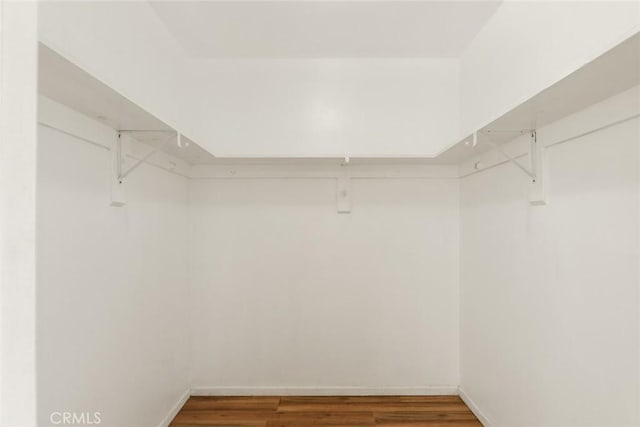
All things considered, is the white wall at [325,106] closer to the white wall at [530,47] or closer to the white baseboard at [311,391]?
the white wall at [530,47]

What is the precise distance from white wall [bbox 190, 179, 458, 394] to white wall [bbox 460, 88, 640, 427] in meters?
0.40

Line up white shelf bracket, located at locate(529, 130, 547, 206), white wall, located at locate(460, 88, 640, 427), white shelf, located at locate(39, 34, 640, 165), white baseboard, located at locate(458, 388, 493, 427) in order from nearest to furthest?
white shelf, located at locate(39, 34, 640, 165), white wall, located at locate(460, 88, 640, 427), white shelf bracket, located at locate(529, 130, 547, 206), white baseboard, located at locate(458, 388, 493, 427)

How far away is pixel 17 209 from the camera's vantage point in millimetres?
429

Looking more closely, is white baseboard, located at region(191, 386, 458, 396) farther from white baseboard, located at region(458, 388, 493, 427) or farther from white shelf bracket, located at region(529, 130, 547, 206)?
white shelf bracket, located at region(529, 130, 547, 206)

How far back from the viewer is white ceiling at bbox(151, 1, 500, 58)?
1.96m

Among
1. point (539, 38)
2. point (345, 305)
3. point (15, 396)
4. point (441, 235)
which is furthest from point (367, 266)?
point (15, 396)

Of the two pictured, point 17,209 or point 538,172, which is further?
point 538,172

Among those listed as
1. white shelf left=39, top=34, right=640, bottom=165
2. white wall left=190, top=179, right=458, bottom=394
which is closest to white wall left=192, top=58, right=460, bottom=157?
white wall left=190, top=179, right=458, bottom=394

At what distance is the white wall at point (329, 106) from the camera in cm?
256

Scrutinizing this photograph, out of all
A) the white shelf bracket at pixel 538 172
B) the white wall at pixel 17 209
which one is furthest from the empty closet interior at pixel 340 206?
the white wall at pixel 17 209

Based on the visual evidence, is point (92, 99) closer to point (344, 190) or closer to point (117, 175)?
point (117, 175)

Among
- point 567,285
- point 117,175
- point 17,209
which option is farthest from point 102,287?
point 567,285

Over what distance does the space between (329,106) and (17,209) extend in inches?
91.1

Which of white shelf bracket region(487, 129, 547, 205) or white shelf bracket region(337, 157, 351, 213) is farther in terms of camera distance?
white shelf bracket region(337, 157, 351, 213)
